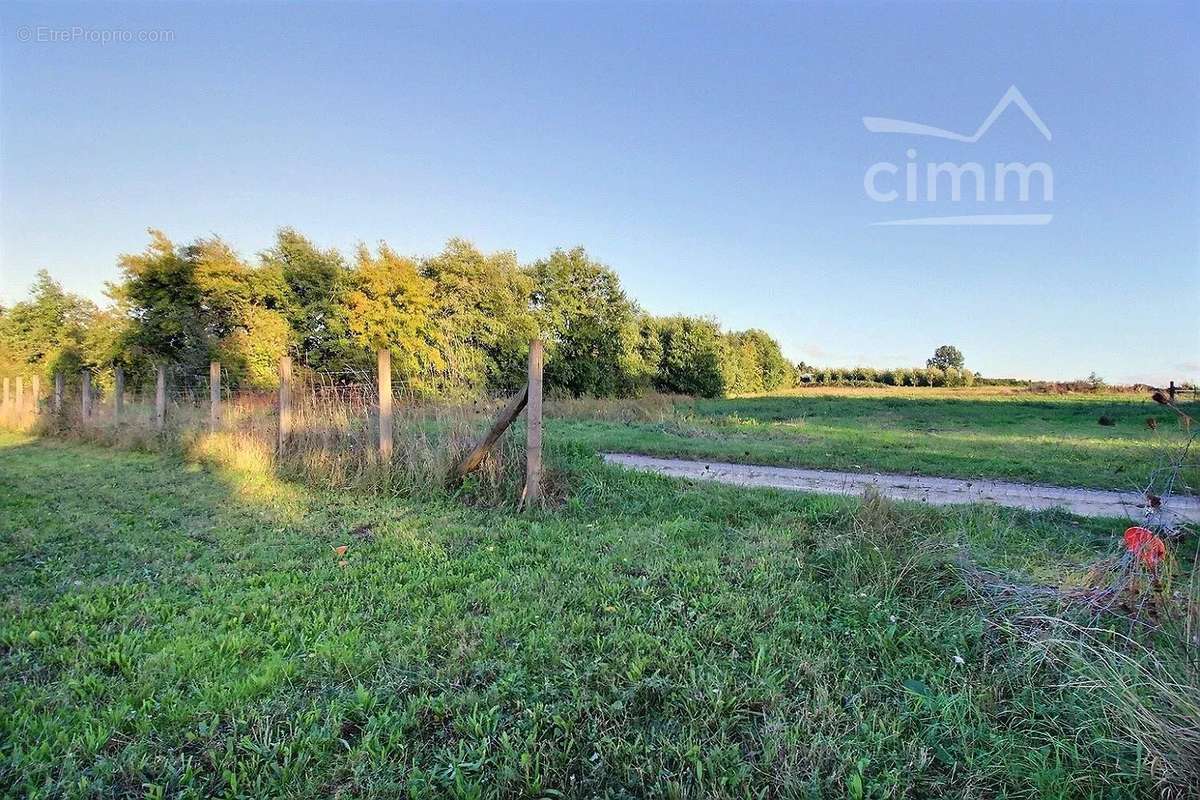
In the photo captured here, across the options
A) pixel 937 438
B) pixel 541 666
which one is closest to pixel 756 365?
pixel 937 438

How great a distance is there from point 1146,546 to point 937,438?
11153 mm

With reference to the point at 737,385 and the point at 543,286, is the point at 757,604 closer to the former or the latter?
the point at 543,286

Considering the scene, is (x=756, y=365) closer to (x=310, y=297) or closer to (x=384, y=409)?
(x=310, y=297)

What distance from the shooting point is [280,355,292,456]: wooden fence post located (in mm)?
8059

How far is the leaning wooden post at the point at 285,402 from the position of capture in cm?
805

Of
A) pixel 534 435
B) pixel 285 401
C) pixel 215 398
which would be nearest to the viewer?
pixel 534 435

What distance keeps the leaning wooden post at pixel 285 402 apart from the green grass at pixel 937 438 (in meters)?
4.24

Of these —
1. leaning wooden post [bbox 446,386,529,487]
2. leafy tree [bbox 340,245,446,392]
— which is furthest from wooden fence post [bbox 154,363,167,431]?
leafy tree [bbox 340,245,446,392]

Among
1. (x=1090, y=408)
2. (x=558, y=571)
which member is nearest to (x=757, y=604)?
(x=558, y=571)

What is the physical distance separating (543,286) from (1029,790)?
27823 millimetres

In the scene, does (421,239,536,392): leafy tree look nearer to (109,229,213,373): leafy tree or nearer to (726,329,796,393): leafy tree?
(109,229,213,373): leafy tree

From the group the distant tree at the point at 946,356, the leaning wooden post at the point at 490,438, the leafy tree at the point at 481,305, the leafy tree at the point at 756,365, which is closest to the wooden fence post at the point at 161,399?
the leaning wooden post at the point at 490,438

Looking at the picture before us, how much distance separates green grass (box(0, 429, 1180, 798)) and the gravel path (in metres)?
1.25

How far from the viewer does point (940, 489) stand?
22.7 ft
